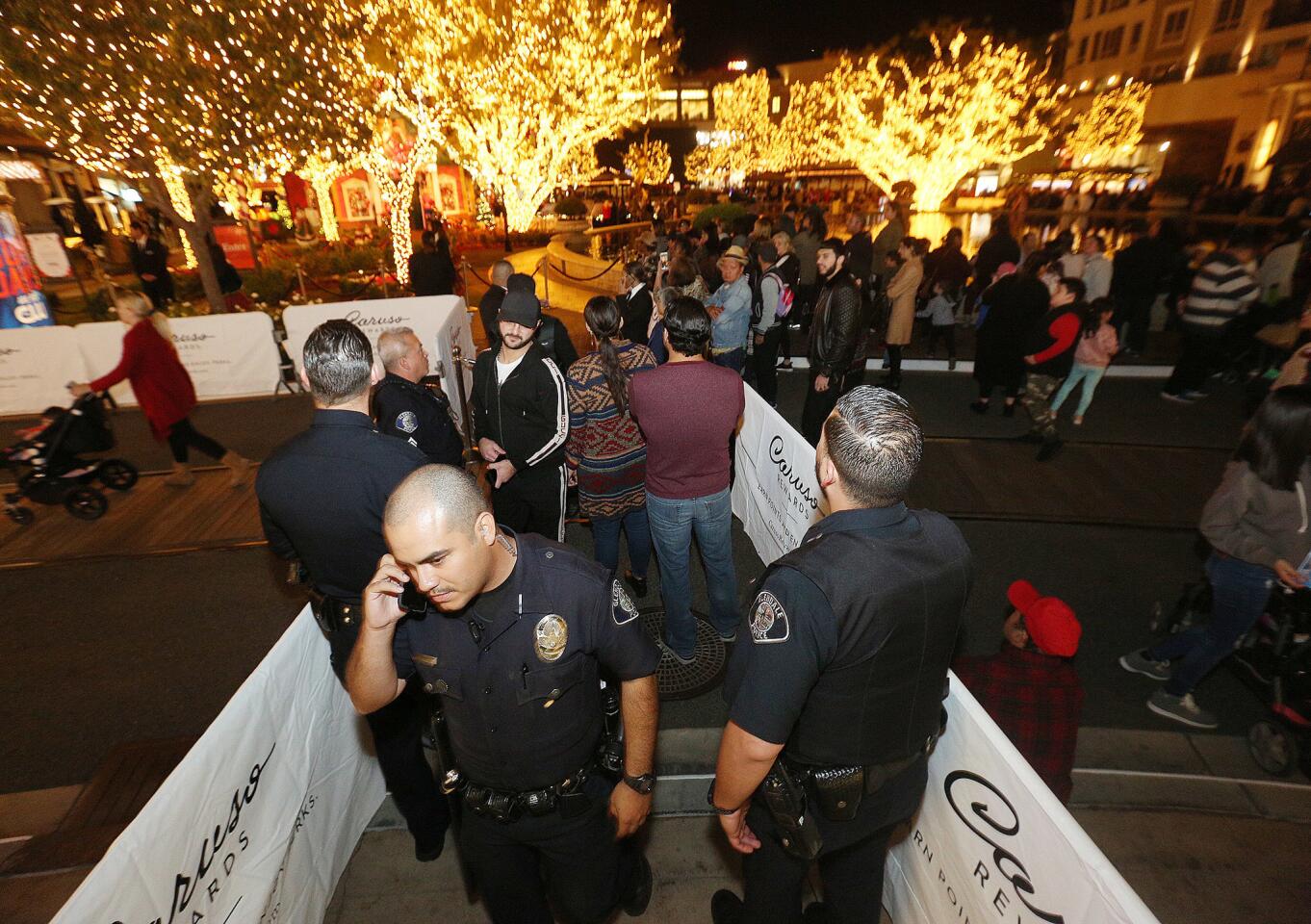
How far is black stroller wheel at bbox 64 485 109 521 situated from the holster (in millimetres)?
7233

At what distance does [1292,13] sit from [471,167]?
3841 centimetres

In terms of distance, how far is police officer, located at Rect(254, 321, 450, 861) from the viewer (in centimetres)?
254

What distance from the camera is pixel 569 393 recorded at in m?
3.95

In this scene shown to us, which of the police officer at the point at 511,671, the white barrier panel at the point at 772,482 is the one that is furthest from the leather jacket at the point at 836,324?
the police officer at the point at 511,671

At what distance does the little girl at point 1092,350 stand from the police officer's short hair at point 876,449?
637cm

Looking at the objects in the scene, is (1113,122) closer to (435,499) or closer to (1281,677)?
(1281,677)

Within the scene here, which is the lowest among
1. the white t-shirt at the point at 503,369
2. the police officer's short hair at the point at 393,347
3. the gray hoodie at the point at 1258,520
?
the gray hoodie at the point at 1258,520

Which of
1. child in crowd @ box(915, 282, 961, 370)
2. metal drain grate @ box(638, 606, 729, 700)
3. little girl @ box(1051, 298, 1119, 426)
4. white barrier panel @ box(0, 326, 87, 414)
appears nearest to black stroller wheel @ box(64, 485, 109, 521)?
white barrier panel @ box(0, 326, 87, 414)

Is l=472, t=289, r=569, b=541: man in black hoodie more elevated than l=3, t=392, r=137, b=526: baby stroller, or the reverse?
l=472, t=289, r=569, b=541: man in black hoodie

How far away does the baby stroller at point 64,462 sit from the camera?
236 inches

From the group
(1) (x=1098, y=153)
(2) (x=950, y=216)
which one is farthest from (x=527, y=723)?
(1) (x=1098, y=153)

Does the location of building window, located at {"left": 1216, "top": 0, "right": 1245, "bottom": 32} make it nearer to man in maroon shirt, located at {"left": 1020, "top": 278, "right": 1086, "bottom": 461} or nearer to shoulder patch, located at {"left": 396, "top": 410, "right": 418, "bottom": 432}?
man in maroon shirt, located at {"left": 1020, "top": 278, "right": 1086, "bottom": 461}

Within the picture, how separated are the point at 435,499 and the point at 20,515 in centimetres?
713

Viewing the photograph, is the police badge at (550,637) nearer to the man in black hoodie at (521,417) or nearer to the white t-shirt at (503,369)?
the man in black hoodie at (521,417)
